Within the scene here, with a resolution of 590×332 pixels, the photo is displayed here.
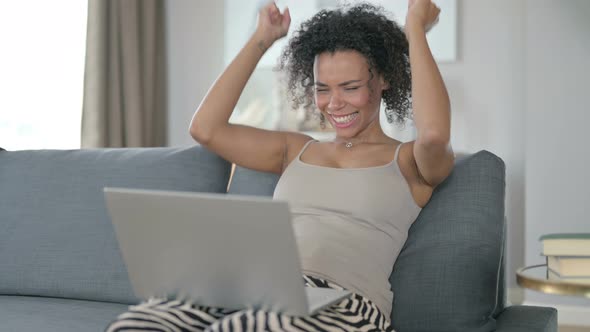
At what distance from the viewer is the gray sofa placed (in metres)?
1.61

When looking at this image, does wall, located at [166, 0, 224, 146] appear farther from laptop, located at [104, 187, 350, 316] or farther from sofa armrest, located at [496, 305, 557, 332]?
laptop, located at [104, 187, 350, 316]

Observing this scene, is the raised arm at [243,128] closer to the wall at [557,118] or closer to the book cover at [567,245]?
the book cover at [567,245]

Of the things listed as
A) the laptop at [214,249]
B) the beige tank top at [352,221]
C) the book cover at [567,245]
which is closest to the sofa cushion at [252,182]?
the beige tank top at [352,221]

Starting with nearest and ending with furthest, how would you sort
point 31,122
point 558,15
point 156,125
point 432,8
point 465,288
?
point 465,288 → point 432,8 → point 558,15 → point 31,122 → point 156,125

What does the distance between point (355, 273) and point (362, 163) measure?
337 millimetres

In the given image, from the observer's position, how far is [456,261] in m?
1.62

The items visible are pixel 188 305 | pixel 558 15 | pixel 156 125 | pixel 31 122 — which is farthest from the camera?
pixel 156 125

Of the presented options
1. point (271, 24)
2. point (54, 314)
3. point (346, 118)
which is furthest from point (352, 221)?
point (54, 314)

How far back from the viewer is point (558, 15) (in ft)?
11.9

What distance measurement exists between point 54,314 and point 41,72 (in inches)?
→ 90.4

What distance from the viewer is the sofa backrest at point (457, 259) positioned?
1.59 metres

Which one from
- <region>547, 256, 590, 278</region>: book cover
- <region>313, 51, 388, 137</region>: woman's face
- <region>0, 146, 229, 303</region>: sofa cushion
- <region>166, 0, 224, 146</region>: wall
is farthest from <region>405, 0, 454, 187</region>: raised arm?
<region>166, 0, 224, 146</region>: wall

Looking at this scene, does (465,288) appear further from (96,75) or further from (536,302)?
(96,75)

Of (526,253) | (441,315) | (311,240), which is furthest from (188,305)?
(526,253)
